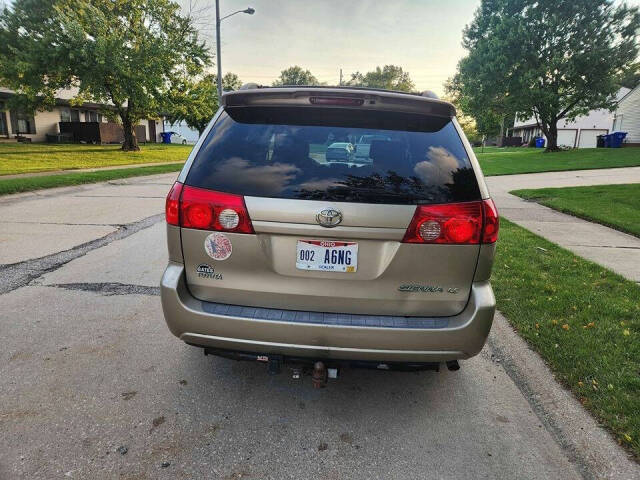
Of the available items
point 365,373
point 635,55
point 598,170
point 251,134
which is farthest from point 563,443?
point 635,55

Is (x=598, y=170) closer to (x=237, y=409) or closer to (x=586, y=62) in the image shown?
(x=586, y=62)

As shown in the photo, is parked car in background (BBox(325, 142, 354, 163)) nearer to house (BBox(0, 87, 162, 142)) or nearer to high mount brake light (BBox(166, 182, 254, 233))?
high mount brake light (BBox(166, 182, 254, 233))

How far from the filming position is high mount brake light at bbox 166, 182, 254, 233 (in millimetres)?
2371

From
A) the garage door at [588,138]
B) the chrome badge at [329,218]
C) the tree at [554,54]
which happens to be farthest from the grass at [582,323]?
the garage door at [588,138]

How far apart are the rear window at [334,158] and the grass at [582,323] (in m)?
1.61

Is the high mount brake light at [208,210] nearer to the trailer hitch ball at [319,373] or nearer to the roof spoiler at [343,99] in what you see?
the roof spoiler at [343,99]

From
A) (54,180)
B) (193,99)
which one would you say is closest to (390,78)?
(193,99)

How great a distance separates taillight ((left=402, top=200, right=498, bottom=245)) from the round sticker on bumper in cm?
95

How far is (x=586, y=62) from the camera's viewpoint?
28.4 meters

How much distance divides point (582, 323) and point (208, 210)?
3.37 m

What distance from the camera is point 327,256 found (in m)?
2.37

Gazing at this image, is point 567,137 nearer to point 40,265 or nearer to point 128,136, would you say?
point 128,136

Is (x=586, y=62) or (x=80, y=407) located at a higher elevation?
(x=586, y=62)

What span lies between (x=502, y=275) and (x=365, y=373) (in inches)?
107
